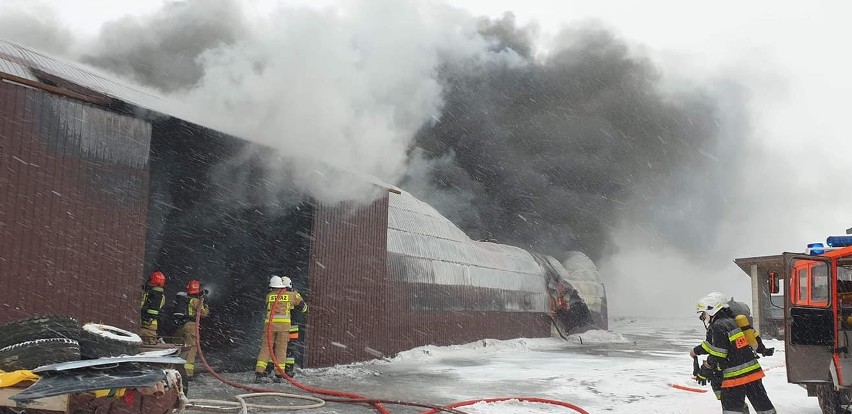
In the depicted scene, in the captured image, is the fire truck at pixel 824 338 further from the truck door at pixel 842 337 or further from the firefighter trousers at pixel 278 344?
the firefighter trousers at pixel 278 344

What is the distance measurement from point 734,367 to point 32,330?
244 inches

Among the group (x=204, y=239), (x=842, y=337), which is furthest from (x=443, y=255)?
(x=842, y=337)

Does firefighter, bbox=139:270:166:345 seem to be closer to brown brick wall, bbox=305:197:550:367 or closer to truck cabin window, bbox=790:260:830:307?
brown brick wall, bbox=305:197:550:367


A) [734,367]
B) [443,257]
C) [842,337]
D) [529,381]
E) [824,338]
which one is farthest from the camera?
[443,257]

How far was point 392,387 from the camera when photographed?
1006 centimetres

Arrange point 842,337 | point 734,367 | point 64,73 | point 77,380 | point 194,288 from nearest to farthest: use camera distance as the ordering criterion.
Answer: point 77,380
point 734,367
point 842,337
point 64,73
point 194,288

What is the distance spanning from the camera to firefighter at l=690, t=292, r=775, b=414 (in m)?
5.64

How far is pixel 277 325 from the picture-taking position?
9781mm

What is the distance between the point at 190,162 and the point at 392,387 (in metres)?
5.67

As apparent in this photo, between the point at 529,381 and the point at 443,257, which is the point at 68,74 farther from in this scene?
the point at 443,257

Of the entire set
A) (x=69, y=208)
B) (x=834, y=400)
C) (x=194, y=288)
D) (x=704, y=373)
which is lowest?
(x=834, y=400)

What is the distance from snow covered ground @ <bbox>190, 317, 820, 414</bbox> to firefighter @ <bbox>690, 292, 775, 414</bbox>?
2.36 meters

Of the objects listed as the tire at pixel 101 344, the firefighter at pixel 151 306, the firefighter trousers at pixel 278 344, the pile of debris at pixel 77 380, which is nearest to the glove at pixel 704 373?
A: the pile of debris at pixel 77 380

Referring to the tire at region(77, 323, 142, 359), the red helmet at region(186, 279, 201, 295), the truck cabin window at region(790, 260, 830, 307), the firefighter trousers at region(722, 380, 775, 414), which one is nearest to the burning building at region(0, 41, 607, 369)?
the red helmet at region(186, 279, 201, 295)
